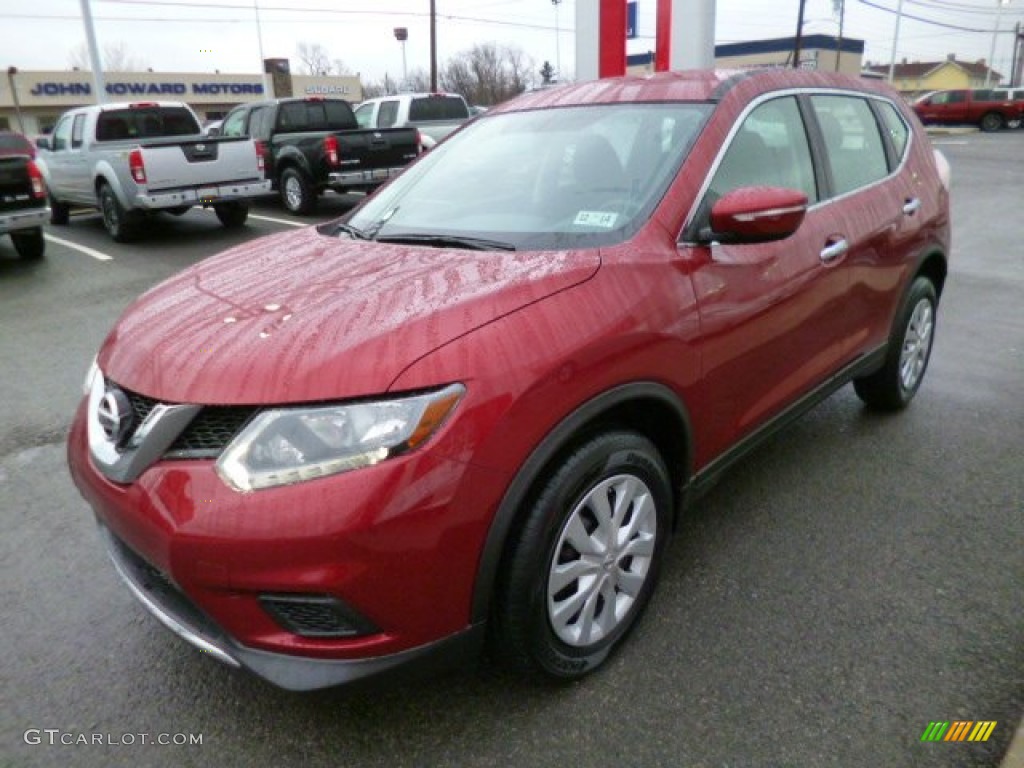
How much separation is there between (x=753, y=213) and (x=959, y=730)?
5.13 ft

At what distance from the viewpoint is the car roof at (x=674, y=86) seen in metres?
2.84

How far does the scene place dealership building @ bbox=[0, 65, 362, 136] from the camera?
1910 inches

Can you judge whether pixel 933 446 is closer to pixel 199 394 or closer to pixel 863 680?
pixel 863 680

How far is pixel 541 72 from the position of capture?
3098 inches

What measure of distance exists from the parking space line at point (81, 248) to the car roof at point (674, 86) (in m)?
8.15

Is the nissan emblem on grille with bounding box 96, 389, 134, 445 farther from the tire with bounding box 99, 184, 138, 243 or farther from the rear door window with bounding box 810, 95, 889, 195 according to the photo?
the tire with bounding box 99, 184, 138, 243

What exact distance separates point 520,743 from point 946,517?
2108 millimetres

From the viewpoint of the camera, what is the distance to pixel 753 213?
235 centimetres

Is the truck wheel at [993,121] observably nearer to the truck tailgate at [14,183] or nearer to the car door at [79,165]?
the car door at [79,165]

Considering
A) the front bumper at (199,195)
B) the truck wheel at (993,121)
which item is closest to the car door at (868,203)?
the front bumper at (199,195)

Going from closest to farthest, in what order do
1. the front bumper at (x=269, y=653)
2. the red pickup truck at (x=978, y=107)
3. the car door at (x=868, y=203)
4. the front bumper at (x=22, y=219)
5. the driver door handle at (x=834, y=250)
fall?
the front bumper at (x=269, y=653)
the driver door handle at (x=834, y=250)
the car door at (x=868, y=203)
the front bumper at (x=22, y=219)
the red pickup truck at (x=978, y=107)

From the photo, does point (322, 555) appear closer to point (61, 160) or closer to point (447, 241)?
point (447, 241)

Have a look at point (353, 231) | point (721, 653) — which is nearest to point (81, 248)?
point (353, 231)

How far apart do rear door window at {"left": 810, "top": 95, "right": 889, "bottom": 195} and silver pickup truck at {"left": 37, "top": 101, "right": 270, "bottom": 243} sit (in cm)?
867
